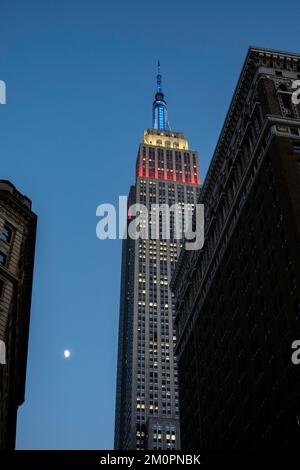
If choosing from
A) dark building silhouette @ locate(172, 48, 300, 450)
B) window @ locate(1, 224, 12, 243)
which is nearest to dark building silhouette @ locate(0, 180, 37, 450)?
window @ locate(1, 224, 12, 243)

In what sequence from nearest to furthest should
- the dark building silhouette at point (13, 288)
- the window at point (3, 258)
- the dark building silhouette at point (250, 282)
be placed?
the dark building silhouette at point (13, 288) → the window at point (3, 258) → the dark building silhouette at point (250, 282)

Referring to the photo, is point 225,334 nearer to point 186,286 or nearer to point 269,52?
point 186,286

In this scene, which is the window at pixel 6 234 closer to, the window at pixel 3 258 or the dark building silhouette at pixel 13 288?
the dark building silhouette at pixel 13 288

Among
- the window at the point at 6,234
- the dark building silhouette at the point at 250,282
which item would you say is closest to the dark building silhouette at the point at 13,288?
the window at the point at 6,234

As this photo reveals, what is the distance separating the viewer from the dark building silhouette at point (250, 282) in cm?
7500

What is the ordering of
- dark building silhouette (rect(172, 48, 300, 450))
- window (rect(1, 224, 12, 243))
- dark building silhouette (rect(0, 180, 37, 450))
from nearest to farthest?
dark building silhouette (rect(0, 180, 37, 450)) < window (rect(1, 224, 12, 243)) < dark building silhouette (rect(172, 48, 300, 450))

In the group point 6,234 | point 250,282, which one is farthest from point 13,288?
point 250,282

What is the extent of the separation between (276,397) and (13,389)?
3039 centimetres

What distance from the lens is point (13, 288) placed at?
56438 mm

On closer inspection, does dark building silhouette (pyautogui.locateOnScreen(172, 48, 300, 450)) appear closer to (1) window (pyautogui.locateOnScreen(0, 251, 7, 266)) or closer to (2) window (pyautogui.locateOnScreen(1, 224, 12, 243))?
(2) window (pyautogui.locateOnScreen(1, 224, 12, 243))

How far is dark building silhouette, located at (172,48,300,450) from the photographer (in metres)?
75.0

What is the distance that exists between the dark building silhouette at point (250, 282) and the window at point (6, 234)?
33019mm

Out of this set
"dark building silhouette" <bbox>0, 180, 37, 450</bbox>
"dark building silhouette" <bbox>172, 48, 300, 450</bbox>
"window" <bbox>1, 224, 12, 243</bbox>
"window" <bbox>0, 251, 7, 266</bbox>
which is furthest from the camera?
"dark building silhouette" <bbox>172, 48, 300, 450</bbox>

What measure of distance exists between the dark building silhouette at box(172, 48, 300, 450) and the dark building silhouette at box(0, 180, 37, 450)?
Answer: 29.9 m
